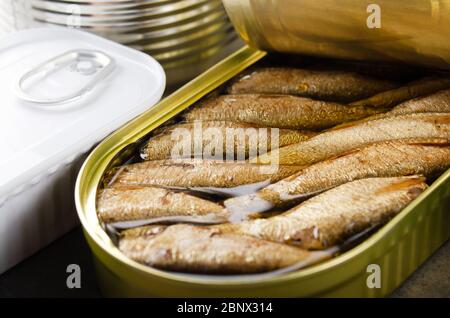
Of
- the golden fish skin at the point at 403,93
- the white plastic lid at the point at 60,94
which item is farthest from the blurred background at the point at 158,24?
the golden fish skin at the point at 403,93

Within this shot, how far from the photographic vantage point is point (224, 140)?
145 cm

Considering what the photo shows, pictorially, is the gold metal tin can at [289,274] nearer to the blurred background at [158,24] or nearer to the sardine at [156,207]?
the sardine at [156,207]

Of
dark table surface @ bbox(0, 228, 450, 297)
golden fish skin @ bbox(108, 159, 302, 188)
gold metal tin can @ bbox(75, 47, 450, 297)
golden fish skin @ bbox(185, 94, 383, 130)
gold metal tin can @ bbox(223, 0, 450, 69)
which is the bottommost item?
dark table surface @ bbox(0, 228, 450, 297)

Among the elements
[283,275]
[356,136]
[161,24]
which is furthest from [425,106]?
[161,24]

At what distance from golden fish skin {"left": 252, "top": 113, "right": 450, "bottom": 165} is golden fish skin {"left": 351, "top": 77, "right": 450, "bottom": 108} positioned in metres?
0.11

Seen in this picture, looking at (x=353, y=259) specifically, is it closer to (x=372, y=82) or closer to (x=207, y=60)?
(x=372, y=82)

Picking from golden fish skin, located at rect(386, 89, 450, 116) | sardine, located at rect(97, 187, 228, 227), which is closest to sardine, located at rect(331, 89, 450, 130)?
golden fish skin, located at rect(386, 89, 450, 116)

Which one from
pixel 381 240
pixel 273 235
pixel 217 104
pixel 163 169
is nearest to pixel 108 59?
pixel 217 104

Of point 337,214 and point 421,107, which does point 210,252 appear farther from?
point 421,107

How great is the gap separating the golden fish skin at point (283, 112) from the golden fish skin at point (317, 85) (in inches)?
2.6

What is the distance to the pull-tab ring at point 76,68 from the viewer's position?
156cm

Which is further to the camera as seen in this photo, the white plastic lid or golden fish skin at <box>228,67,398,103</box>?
golden fish skin at <box>228,67,398,103</box>

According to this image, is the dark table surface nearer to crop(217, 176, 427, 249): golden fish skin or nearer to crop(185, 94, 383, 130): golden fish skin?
crop(217, 176, 427, 249): golden fish skin

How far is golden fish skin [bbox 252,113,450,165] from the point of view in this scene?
1.40 m
